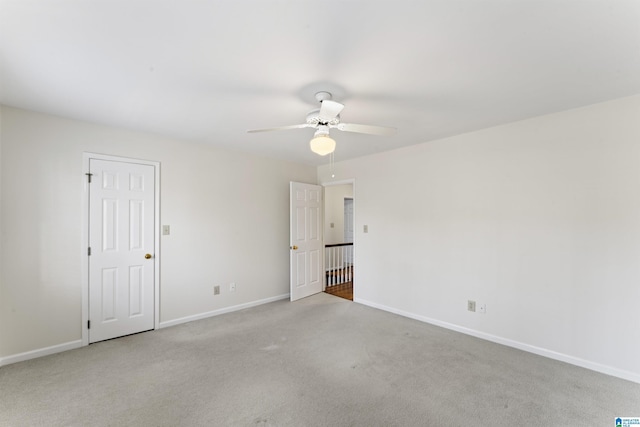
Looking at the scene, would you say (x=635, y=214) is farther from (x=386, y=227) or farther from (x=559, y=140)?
(x=386, y=227)

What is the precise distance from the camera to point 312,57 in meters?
1.79

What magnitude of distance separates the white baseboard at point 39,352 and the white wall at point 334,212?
518cm

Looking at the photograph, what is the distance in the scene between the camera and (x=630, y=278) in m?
2.38

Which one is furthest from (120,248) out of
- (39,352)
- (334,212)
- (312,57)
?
(334,212)

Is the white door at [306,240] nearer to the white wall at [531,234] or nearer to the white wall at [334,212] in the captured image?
the white wall at [531,234]

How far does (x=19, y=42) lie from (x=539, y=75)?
3445 millimetres

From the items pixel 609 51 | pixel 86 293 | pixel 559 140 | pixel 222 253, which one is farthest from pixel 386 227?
pixel 86 293

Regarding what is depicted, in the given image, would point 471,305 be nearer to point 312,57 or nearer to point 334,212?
point 312,57

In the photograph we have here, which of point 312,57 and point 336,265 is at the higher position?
point 312,57

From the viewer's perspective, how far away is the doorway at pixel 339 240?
5.82m

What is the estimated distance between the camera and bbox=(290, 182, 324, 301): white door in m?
4.71

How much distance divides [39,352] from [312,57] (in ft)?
12.4

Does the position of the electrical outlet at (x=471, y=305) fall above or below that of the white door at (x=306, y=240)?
below

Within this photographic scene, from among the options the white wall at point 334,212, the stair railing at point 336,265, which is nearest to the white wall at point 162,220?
the stair railing at point 336,265
